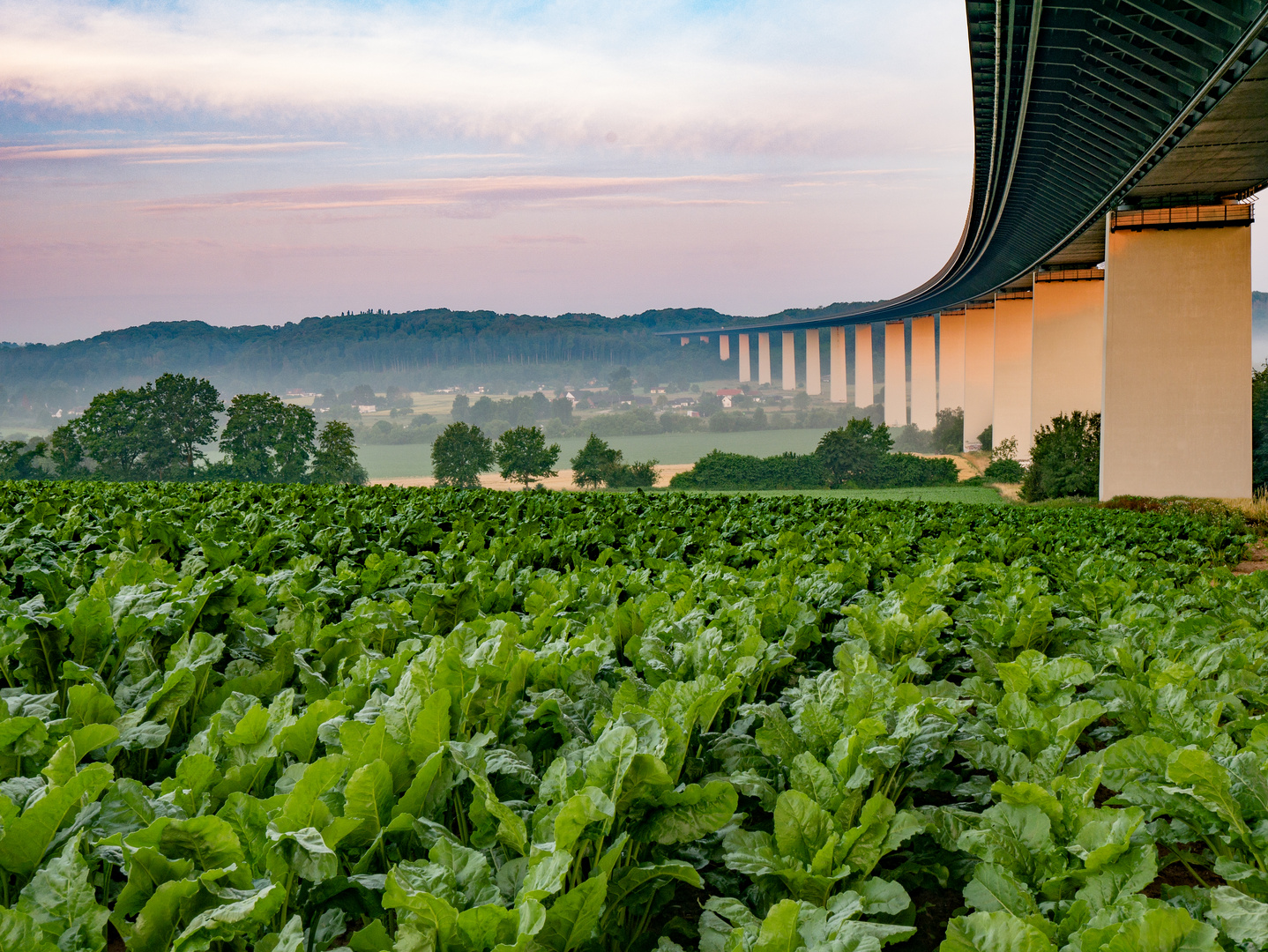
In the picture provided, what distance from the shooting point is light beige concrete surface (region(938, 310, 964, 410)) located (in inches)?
3551

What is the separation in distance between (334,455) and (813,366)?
192 ft

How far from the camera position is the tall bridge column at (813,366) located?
353ft

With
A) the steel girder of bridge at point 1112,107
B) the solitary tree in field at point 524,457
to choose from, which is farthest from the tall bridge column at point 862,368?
the steel girder of bridge at point 1112,107

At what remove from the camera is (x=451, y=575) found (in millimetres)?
5660

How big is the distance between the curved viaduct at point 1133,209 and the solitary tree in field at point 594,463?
37837 millimetres

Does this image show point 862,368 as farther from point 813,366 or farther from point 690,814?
point 690,814

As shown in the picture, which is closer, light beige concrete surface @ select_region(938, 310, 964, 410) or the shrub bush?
the shrub bush

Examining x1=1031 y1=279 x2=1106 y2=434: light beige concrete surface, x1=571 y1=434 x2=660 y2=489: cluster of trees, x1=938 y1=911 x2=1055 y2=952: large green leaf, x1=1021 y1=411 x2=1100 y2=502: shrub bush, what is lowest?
x1=571 y1=434 x2=660 y2=489: cluster of trees

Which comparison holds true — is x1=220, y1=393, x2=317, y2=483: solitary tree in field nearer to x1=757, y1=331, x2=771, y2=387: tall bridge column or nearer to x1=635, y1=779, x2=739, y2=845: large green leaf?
x1=757, y1=331, x2=771, y2=387: tall bridge column

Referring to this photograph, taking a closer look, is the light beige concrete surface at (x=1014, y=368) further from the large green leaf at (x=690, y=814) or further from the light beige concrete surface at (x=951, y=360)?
the large green leaf at (x=690, y=814)

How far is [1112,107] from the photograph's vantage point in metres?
25.5

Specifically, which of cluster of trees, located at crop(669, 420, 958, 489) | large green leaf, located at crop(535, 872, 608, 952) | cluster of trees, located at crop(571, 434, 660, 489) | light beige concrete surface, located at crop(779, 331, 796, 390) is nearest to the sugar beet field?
large green leaf, located at crop(535, 872, 608, 952)

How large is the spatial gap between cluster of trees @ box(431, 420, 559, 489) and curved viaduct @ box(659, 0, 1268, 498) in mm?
43846

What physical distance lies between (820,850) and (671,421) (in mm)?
130796
